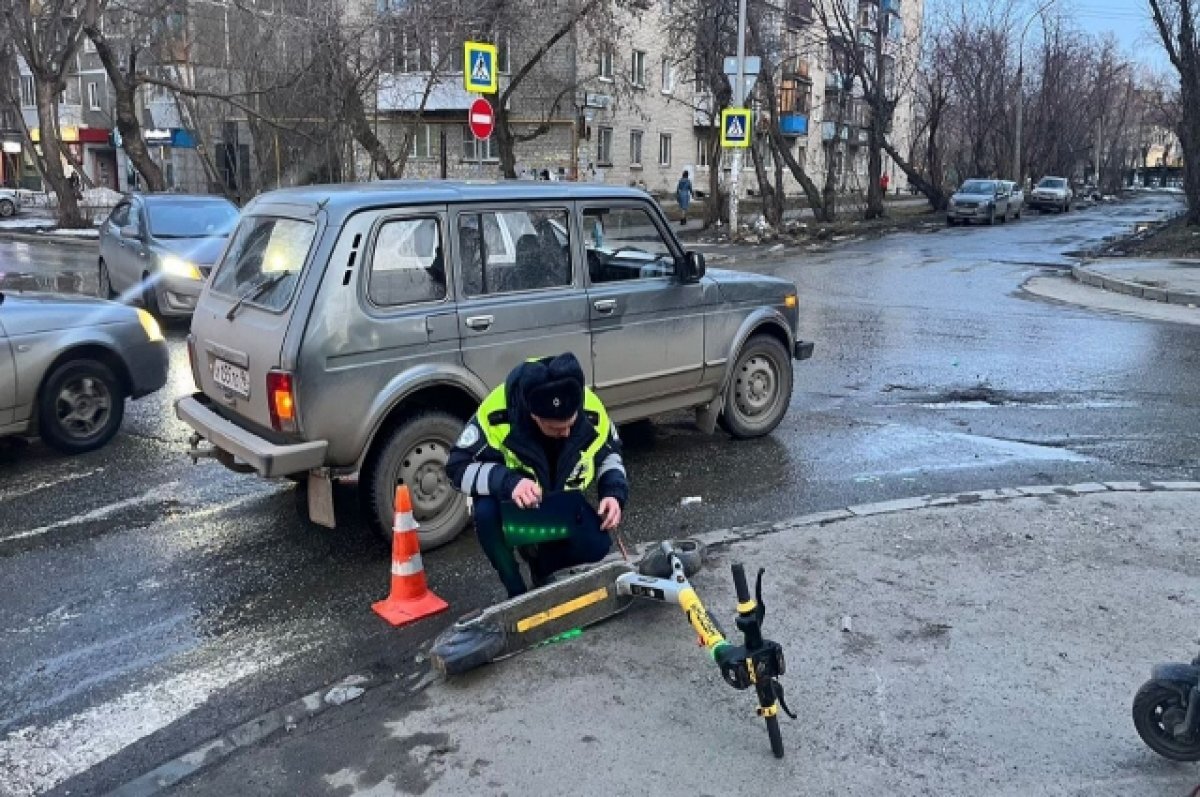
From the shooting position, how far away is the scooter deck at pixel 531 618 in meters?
3.92

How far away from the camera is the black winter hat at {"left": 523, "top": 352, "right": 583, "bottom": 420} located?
147 inches

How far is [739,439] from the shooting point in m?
7.56

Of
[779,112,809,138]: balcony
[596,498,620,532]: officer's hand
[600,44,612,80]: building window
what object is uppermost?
[600,44,612,80]: building window

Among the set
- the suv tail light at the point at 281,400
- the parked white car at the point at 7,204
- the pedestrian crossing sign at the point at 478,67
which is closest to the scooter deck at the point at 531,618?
the suv tail light at the point at 281,400

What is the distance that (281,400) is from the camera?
4.96 metres

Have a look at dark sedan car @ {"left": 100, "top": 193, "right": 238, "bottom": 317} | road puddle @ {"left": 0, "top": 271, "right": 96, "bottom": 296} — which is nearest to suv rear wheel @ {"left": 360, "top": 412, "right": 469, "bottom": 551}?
dark sedan car @ {"left": 100, "top": 193, "right": 238, "bottom": 317}

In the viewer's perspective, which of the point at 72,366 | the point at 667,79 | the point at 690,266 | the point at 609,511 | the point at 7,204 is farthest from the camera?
the point at 667,79

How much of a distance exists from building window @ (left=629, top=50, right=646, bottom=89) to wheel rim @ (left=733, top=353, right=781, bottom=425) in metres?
38.3

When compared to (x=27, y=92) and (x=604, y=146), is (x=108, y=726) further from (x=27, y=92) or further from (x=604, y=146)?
(x=27, y=92)

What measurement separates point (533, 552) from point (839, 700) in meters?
1.38

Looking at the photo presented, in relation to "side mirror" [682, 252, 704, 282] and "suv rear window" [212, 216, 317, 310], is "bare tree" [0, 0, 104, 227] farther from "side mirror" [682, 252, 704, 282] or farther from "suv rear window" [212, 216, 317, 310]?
"side mirror" [682, 252, 704, 282]

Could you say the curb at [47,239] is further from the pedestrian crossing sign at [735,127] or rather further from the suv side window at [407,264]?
the suv side window at [407,264]

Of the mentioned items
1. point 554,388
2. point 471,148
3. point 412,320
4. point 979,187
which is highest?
point 471,148

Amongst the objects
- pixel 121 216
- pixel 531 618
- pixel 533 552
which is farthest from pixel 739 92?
pixel 531 618
